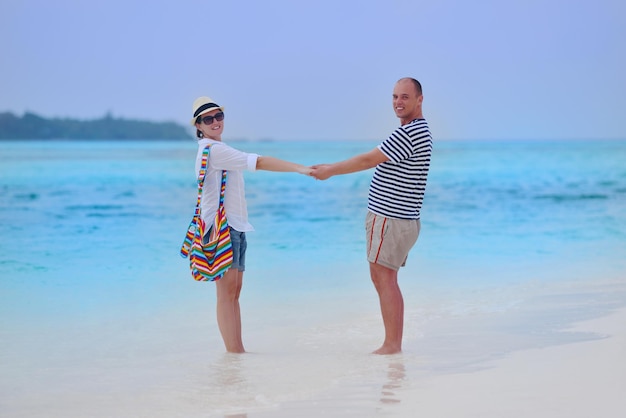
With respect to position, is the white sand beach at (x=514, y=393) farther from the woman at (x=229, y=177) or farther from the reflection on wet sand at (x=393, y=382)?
the woman at (x=229, y=177)

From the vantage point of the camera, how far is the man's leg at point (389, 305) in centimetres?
396

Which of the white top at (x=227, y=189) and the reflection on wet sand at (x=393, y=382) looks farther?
the white top at (x=227, y=189)

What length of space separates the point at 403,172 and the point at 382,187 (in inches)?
4.7

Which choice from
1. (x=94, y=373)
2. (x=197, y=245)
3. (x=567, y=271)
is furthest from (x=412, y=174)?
(x=567, y=271)

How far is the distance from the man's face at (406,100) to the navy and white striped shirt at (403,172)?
43 mm

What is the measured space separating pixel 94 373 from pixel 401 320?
1362mm

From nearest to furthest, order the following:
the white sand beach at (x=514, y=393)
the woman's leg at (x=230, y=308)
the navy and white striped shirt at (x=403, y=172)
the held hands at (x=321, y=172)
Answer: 1. the white sand beach at (x=514, y=393)
2. the navy and white striped shirt at (x=403, y=172)
3. the woman's leg at (x=230, y=308)
4. the held hands at (x=321, y=172)

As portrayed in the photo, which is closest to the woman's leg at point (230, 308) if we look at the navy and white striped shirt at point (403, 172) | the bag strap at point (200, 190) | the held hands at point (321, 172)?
the bag strap at point (200, 190)

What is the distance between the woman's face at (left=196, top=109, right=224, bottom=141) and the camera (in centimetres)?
384

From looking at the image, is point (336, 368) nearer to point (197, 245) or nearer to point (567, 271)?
point (197, 245)

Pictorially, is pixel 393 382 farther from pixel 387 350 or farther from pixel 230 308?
pixel 230 308

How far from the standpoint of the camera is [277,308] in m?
5.25

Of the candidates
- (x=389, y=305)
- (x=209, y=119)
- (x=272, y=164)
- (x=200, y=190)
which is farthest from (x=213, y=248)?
(x=389, y=305)

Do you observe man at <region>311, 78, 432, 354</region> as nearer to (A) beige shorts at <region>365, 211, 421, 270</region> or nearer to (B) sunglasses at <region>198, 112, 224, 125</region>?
(A) beige shorts at <region>365, 211, 421, 270</region>
